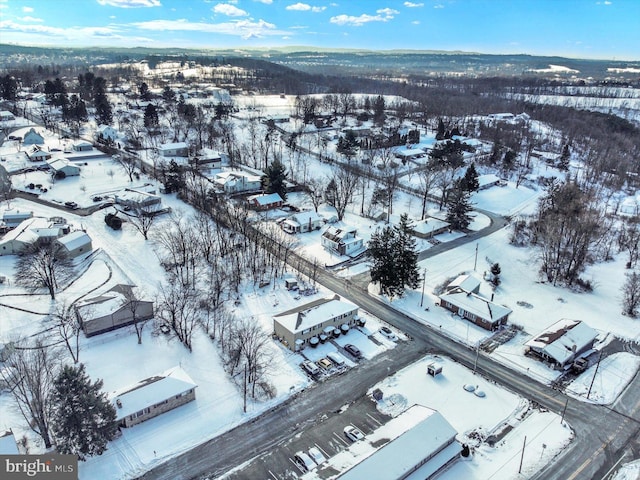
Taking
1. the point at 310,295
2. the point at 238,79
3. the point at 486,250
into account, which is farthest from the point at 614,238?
the point at 238,79

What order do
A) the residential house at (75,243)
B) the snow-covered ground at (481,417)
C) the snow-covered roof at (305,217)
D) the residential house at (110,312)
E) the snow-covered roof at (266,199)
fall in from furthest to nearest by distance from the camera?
the snow-covered roof at (266,199) < the snow-covered roof at (305,217) < the residential house at (75,243) < the residential house at (110,312) < the snow-covered ground at (481,417)

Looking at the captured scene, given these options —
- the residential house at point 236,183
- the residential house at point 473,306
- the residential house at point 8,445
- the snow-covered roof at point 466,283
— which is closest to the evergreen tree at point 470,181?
the snow-covered roof at point 466,283

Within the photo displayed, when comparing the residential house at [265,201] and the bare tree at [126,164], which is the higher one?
the bare tree at [126,164]

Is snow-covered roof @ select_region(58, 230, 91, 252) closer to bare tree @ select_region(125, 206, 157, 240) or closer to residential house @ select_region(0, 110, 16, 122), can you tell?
bare tree @ select_region(125, 206, 157, 240)

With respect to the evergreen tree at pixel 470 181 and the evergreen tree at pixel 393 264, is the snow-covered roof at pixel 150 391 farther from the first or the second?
the evergreen tree at pixel 470 181

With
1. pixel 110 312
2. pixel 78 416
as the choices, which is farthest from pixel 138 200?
pixel 78 416

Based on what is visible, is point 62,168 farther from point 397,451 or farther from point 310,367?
point 397,451

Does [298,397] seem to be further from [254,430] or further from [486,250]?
[486,250]
